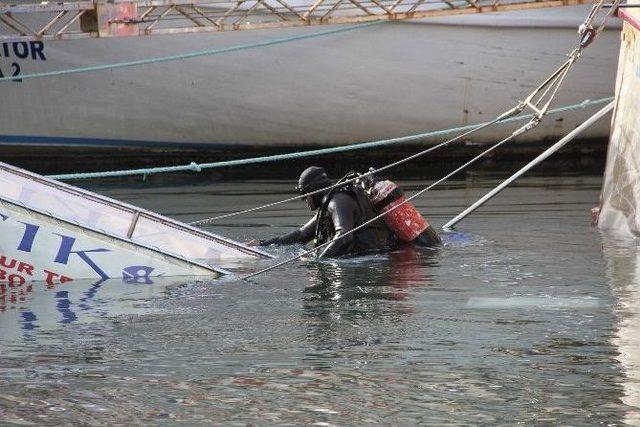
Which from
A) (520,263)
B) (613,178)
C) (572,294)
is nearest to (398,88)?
(613,178)

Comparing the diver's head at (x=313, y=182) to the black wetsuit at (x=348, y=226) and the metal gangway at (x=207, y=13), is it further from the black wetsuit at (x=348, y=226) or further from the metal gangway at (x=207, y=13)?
the metal gangway at (x=207, y=13)

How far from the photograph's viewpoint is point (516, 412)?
6.82 m

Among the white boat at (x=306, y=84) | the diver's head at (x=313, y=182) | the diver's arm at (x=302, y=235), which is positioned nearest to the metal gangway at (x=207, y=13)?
the white boat at (x=306, y=84)

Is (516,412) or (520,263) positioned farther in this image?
(520,263)

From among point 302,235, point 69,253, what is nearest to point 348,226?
point 302,235

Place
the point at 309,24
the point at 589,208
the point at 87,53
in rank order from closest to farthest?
the point at 589,208 → the point at 309,24 → the point at 87,53

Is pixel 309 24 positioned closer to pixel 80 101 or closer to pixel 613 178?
pixel 80 101

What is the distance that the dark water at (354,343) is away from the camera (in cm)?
695

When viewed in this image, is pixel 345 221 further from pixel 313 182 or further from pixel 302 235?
pixel 302 235

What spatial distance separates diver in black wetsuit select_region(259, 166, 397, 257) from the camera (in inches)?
441

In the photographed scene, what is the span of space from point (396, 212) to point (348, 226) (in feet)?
1.90

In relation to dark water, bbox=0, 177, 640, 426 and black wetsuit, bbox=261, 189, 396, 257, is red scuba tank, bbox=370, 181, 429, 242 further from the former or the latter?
dark water, bbox=0, 177, 640, 426

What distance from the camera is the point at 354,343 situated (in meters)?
8.30

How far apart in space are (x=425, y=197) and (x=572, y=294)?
6.69 meters
